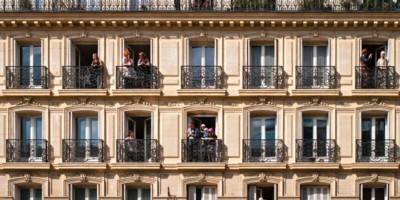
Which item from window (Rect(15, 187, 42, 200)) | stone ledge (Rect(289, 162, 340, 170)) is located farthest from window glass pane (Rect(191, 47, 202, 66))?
window (Rect(15, 187, 42, 200))

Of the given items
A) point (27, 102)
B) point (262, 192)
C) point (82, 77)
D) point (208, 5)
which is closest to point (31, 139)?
point (27, 102)

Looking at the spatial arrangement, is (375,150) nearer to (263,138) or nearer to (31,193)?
(263,138)

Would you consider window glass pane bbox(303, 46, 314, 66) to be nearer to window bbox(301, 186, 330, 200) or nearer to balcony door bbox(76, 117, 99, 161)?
window bbox(301, 186, 330, 200)

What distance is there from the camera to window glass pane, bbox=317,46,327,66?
75.6 ft

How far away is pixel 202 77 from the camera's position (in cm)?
2247

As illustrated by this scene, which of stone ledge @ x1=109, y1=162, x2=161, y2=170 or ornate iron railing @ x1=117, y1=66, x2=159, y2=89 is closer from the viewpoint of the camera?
stone ledge @ x1=109, y1=162, x2=161, y2=170

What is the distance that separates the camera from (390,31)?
22.7 meters

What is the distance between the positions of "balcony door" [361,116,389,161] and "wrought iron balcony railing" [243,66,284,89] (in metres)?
3.89

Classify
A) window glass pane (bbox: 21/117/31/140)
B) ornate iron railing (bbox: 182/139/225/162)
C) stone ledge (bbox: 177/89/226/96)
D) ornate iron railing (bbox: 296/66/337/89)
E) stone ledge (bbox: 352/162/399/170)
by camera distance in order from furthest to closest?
window glass pane (bbox: 21/117/31/140) < ornate iron railing (bbox: 296/66/337/89) < ornate iron railing (bbox: 182/139/225/162) < stone ledge (bbox: 177/89/226/96) < stone ledge (bbox: 352/162/399/170)

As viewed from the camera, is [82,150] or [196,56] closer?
[82,150]

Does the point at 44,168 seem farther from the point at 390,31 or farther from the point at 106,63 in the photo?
the point at 390,31

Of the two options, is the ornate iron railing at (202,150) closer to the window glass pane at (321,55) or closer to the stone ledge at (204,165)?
the stone ledge at (204,165)

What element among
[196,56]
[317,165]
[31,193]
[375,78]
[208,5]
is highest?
[208,5]

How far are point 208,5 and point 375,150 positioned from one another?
8792 millimetres
